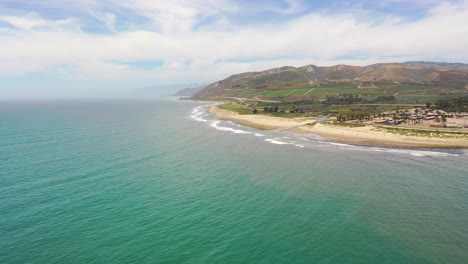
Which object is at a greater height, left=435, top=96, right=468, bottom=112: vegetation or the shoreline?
left=435, top=96, right=468, bottom=112: vegetation

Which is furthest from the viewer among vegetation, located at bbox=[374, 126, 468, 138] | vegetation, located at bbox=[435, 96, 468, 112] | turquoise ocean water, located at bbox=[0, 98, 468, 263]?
vegetation, located at bbox=[435, 96, 468, 112]

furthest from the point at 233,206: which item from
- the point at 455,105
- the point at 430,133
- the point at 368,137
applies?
the point at 455,105

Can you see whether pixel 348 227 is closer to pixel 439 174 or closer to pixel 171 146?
pixel 439 174

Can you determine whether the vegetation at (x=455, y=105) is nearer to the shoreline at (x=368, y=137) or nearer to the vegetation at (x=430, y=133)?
the vegetation at (x=430, y=133)

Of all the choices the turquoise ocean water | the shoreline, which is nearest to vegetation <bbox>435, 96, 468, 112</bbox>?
the shoreline

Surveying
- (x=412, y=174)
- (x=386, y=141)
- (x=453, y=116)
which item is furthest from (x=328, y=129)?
(x=453, y=116)

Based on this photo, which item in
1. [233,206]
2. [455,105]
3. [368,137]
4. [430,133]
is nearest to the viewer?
[233,206]

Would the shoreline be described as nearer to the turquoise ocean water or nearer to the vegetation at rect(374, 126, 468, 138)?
the vegetation at rect(374, 126, 468, 138)

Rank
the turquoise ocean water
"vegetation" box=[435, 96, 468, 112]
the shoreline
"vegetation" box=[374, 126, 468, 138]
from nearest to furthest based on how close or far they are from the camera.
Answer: the turquoise ocean water < the shoreline < "vegetation" box=[374, 126, 468, 138] < "vegetation" box=[435, 96, 468, 112]

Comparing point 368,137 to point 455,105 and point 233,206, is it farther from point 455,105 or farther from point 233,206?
point 455,105

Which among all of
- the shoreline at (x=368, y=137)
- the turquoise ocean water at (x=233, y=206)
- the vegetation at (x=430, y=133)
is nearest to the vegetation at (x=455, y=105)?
the vegetation at (x=430, y=133)
